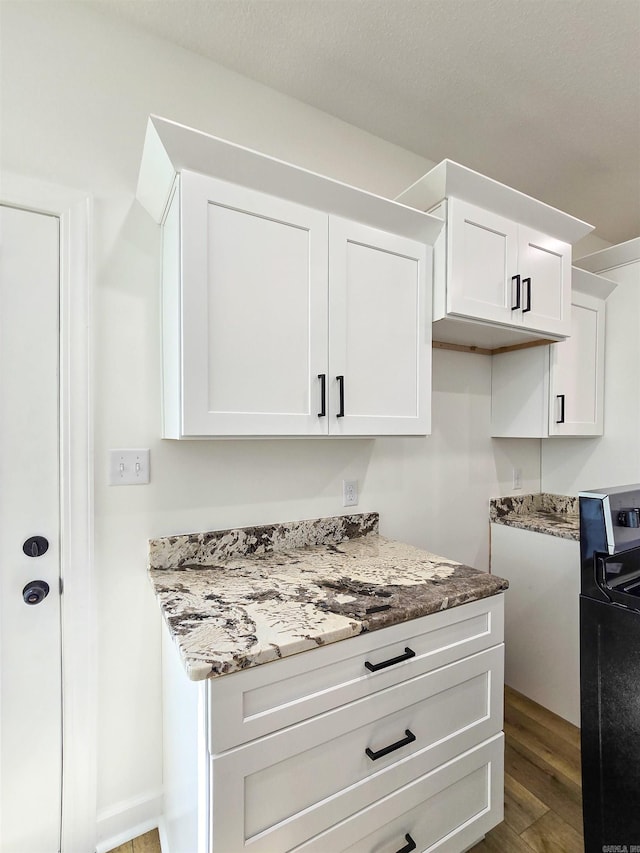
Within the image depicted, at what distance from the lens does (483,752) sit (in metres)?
1.34

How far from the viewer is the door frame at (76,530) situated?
1326mm

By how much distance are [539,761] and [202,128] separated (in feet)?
9.44

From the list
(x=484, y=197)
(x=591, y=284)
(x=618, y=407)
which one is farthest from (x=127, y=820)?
(x=591, y=284)

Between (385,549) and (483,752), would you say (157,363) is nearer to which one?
(385,549)

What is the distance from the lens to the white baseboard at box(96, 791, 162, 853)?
1399 millimetres

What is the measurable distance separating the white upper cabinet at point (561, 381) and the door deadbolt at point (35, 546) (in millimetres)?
2168

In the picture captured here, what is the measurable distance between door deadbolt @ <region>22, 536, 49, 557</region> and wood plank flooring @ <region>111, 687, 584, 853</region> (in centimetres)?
105

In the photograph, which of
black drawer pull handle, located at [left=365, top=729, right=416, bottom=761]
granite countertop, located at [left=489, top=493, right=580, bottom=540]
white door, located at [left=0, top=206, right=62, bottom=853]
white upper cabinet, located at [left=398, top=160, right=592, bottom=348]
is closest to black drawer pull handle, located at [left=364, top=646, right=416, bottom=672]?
black drawer pull handle, located at [left=365, top=729, right=416, bottom=761]

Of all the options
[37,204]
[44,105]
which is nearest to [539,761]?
[37,204]

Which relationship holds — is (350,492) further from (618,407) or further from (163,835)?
(618,407)

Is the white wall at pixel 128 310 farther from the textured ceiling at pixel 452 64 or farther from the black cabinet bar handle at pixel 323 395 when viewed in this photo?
the black cabinet bar handle at pixel 323 395

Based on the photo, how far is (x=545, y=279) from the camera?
6.12ft

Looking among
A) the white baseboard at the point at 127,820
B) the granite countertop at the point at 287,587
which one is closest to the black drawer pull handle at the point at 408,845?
the granite countertop at the point at 287,587

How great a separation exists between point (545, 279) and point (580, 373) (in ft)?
2.37
